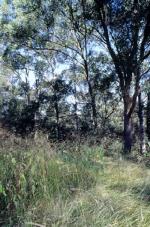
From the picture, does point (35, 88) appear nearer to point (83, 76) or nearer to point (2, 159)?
point (83, 76)

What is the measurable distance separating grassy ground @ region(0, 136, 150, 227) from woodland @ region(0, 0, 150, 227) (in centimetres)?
1

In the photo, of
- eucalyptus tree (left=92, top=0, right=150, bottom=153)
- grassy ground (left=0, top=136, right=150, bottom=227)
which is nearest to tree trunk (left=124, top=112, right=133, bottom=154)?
eucalyptus tree (left=92, top=0, right=150, bottom=153)

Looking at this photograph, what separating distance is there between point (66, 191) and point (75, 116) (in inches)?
734

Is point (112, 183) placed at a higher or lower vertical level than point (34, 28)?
lower

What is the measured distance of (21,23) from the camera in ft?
57.9

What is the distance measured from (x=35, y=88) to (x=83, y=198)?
22359 millimetres

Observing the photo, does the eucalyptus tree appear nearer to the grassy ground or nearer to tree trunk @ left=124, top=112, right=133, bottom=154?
tree trunk @ left=124, top=112, right=133, bottom=154

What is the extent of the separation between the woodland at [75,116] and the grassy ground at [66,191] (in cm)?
1

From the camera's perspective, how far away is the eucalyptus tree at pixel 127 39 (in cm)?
1484

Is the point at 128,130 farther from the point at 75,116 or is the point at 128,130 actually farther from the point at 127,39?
the point at 75,116

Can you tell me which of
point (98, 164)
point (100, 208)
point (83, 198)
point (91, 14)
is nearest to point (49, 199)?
point (83, 198)

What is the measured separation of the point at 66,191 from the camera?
15.2 ft

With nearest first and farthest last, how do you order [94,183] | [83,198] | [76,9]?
[83,198], [94,183], [76,9]

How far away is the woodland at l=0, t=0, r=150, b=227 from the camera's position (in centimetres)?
416
